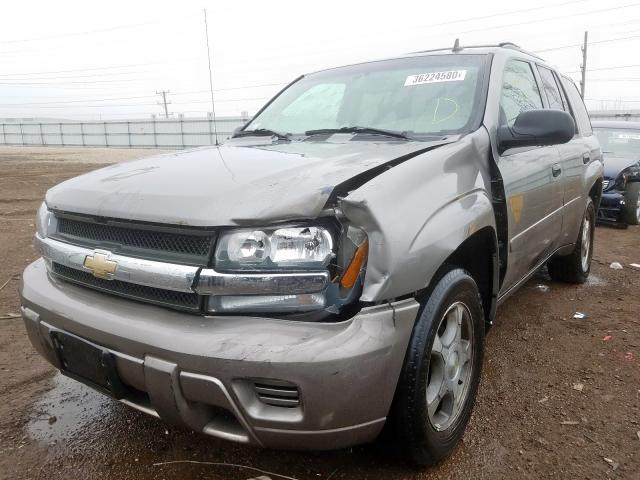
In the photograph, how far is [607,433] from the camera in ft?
7.70

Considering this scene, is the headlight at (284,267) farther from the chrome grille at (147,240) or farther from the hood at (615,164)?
the hood at (615,164)

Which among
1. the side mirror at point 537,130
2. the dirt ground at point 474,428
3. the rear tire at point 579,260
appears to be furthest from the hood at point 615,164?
the side mirror at point 537,130

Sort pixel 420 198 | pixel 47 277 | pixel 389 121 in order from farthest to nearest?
pixel 389 121 < pixel 47 277 < pixel 420 198

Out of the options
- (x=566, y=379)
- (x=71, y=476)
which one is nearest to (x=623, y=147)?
(x=566, y=379)

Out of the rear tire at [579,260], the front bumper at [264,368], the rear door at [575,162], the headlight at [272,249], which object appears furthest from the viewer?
the rear tire at [579,260]

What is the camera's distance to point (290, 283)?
163cm

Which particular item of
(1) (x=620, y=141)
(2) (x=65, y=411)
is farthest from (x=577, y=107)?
(1) (x=620, y=141)

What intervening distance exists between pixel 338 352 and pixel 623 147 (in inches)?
354

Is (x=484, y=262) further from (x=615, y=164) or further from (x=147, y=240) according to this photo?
(x=615, y=164)

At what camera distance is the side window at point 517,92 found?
2.86 meters

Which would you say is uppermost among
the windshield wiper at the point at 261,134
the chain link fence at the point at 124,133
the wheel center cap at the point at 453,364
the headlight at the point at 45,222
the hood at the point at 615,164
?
the windshield wiper at the point at 261,134

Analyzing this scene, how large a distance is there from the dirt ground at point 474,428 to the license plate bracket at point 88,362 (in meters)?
0.45

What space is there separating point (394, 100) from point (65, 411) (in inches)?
94.6

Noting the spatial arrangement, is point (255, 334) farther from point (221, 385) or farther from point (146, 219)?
point (146, 219)
